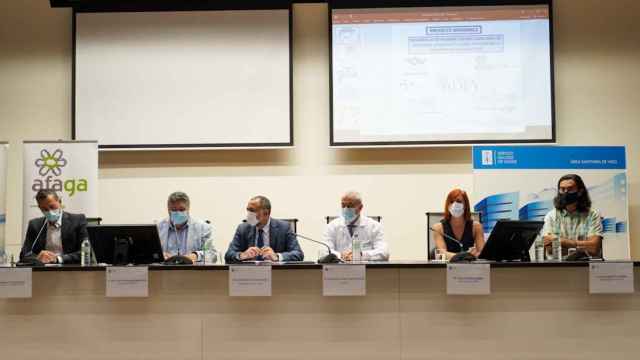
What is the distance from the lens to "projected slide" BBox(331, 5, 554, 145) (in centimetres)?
572

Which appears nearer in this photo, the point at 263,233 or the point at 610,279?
the point at 610,279

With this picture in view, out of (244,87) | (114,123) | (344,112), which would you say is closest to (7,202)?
(114,123)

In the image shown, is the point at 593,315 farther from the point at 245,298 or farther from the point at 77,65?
the point at 77,65

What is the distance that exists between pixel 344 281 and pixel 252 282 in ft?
1.28

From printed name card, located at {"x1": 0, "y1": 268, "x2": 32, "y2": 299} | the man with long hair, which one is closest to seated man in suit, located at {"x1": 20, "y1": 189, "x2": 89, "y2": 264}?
printed name card, located at {"x1": 0, "y1": 268, "x2": 32, "y2": 299}

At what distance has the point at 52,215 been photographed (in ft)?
15.2

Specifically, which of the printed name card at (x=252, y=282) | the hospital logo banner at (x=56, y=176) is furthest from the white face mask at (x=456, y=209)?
the hospital logo banner at (x=56, y=176)

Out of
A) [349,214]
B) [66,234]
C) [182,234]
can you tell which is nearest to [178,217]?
[182,234]

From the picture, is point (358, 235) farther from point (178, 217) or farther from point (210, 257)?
point (178, 217)

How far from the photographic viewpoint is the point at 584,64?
19.3ft

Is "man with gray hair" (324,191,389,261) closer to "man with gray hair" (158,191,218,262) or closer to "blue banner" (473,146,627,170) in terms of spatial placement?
"man with gray hair" (158,191,218,262)

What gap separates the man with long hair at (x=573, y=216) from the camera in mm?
5109

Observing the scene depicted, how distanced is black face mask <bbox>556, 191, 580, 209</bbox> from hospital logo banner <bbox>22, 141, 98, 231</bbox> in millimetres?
3650

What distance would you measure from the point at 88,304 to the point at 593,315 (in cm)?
217
